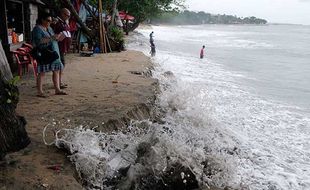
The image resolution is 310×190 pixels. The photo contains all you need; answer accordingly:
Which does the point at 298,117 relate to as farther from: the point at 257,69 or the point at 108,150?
the point at 257,69

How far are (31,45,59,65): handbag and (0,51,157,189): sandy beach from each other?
81cm

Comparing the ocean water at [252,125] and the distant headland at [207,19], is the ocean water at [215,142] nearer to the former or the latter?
the ocean water at [252,125]

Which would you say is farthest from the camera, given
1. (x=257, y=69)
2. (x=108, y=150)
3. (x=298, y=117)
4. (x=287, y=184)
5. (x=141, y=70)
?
(x=257, y=69)

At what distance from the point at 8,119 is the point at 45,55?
2756mm

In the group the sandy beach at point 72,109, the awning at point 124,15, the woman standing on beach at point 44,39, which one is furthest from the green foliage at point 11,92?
the awning at point 124,15

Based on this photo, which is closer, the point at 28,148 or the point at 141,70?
the point at 28,148

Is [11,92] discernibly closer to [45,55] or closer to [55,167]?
[55,167]

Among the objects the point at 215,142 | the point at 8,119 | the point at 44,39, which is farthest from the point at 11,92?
the point at 215,142

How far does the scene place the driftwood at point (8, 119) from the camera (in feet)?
14.3

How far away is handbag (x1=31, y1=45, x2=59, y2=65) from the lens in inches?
270

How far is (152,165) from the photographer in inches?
199

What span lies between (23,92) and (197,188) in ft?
15.5

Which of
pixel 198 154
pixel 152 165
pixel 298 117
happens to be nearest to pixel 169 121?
pixel 198 154

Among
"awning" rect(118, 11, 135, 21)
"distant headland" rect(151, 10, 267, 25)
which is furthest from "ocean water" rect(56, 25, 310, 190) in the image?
"distant headland" rect(151, 10, 267, 25)
